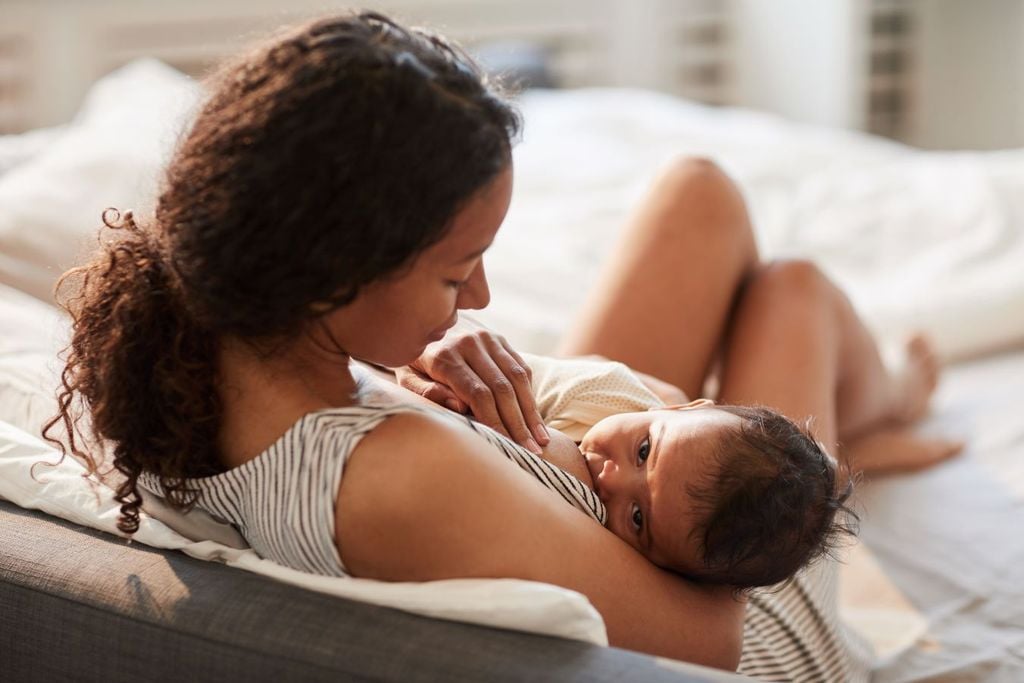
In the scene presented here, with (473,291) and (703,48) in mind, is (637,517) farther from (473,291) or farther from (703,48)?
(703,48)

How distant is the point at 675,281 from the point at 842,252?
2.78ft

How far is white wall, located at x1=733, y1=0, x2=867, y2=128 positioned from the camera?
4.06 m

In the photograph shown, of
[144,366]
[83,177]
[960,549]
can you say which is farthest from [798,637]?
[83,177]

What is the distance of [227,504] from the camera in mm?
999

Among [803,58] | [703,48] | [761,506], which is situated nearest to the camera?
[761,506]

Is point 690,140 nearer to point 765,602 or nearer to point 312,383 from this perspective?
point 765,602

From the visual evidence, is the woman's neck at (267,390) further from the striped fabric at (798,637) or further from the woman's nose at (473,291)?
the striped fabric at (798,637)

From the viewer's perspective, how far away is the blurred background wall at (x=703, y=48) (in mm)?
3586

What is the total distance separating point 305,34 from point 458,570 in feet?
1.35

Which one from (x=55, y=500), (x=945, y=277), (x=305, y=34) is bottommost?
(x=945, y=277)

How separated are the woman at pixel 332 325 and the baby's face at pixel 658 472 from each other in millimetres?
42

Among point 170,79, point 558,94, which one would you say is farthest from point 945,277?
point 170,79

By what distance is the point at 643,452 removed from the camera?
113cm

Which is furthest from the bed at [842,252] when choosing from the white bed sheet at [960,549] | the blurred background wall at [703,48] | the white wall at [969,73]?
the white wall at [969,73]
